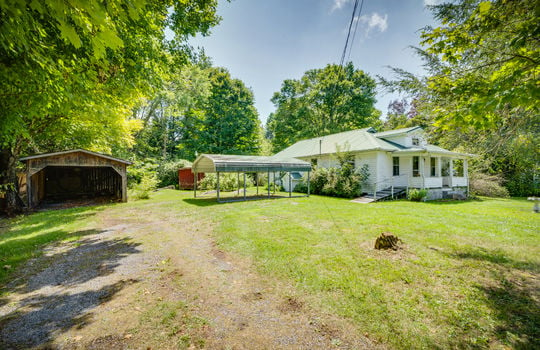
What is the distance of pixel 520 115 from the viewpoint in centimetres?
456

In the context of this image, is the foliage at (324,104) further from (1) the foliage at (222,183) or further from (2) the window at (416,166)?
(2) the window at (416,166)

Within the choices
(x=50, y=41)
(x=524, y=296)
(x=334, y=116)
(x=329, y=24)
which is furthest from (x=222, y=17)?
(x=334, y=116)

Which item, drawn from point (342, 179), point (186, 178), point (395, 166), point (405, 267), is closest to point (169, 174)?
point (186, 178)

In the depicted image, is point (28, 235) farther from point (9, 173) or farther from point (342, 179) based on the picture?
point (342, 179)

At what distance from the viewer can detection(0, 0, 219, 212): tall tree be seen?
2172 millimetres

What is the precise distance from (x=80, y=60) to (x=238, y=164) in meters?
8.56

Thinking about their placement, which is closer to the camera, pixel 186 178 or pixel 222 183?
pixel 222 183

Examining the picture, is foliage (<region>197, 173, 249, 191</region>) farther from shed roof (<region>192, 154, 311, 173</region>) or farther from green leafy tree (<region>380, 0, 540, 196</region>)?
green leafy tree (<region>380, 0, 540, 196</region>)

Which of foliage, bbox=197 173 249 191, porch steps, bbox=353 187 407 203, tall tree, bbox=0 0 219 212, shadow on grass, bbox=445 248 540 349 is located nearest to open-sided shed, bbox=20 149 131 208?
tall tree, bbox=0 0 219 212

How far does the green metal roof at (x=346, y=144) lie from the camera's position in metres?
16.1

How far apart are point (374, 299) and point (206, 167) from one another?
12.4 metres

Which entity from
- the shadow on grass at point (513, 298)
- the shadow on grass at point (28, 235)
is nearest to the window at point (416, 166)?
the shadow on grass at point (513, 298)

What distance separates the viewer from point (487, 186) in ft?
56.5

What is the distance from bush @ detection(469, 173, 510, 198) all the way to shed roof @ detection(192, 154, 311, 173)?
1397cm
